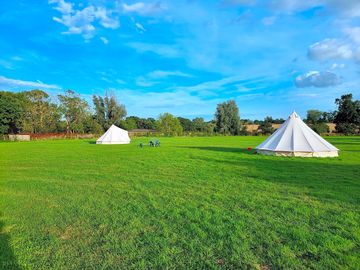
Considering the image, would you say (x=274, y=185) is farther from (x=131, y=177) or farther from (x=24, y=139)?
(x=24, y=139)

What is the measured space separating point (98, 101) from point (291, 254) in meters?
67.4

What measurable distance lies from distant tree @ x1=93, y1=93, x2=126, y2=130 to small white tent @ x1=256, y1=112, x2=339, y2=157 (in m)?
54.6

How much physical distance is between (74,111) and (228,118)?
37.5 metres

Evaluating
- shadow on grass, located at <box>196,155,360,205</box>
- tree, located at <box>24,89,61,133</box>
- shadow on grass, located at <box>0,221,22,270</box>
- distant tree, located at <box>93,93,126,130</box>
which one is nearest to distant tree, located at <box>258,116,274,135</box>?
distant tree, located at <box>93,93,126,130</box>

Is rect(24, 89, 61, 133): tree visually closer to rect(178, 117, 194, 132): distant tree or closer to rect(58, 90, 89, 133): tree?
rect(58, 90, 89, 133): tree

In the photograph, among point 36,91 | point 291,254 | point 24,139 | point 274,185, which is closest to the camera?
point 291,254

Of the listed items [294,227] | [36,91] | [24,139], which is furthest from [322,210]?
[36,91]

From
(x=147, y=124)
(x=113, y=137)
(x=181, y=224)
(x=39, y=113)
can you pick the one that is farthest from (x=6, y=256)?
(x=147, y=124)

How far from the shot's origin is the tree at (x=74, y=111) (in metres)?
60.7

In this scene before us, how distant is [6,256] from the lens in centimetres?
341

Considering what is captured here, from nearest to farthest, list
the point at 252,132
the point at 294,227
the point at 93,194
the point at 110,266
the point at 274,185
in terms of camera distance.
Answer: the point at 110,266, the point at 294,227, the point at 93,194, the point at 274,185, the point at 252,132

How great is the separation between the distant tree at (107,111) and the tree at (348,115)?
5100cm

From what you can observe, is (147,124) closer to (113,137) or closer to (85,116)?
(85,116)

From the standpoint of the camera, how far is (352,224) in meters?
4.39
